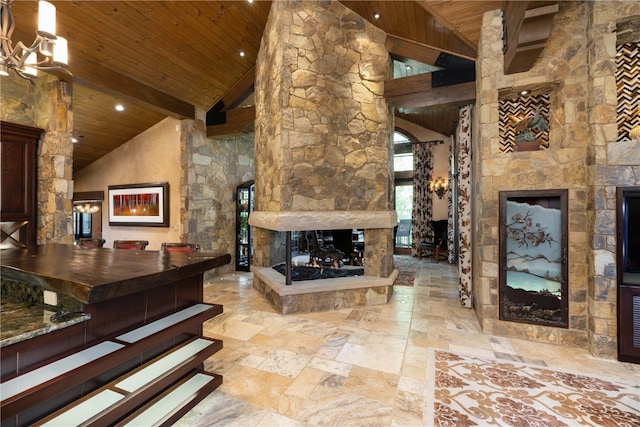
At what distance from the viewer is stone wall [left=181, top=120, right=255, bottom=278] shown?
5250mm

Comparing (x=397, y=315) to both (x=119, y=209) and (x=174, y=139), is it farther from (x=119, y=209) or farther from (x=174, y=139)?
(x=119, y=209)

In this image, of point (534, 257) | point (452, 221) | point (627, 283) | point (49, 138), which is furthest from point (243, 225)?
point (627, 283)

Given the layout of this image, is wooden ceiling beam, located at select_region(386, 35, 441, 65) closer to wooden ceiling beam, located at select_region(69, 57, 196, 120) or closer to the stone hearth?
the stone hearth

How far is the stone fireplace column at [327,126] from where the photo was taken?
12.4 ft

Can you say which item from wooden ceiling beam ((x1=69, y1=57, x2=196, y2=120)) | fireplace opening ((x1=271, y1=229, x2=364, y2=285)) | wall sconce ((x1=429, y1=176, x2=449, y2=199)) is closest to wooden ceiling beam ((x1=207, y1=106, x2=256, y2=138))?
wooden ceiling beam ((x1=69, y1=57, x2=196, y2=120))

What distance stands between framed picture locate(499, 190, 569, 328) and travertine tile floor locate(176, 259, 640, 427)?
0.34 metres

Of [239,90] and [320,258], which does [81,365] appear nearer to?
[320,258]

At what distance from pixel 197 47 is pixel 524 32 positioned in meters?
4.22

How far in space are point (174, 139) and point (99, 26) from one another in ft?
6.94

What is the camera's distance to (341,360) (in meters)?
2.56

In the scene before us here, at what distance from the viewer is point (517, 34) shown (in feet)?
8.60

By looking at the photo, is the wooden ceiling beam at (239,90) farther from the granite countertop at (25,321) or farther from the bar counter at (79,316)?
the granite countertop at (25,321)

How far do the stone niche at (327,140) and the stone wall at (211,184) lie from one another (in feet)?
5.51

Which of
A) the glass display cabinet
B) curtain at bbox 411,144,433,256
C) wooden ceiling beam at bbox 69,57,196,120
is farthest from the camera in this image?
curtain at bbox 411,144,433,256
